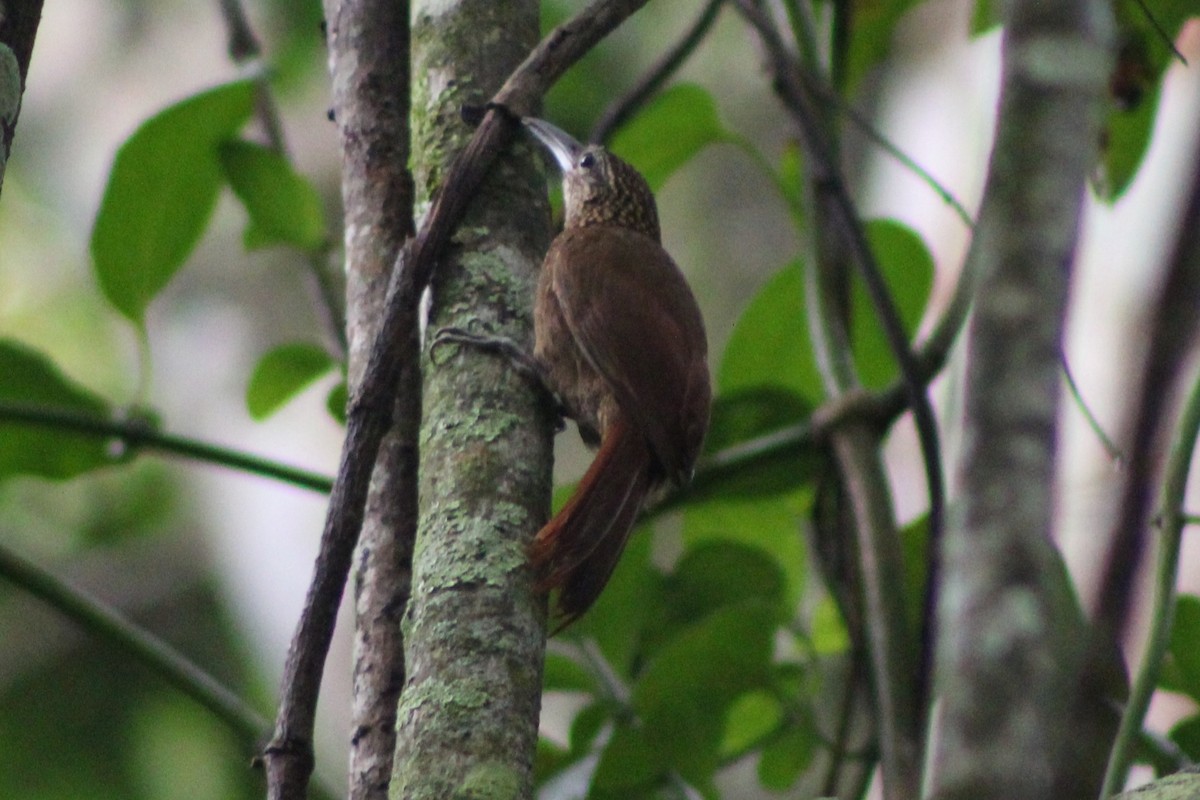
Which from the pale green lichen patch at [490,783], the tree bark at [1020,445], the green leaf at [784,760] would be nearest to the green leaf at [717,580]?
the green leaf at [784,760]

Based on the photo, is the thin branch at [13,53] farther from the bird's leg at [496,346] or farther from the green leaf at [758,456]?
the green leaf at [758,456]

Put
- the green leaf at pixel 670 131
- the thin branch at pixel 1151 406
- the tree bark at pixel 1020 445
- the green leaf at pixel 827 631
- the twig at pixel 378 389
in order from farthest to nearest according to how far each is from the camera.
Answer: the green leaf at pixel 827 631, the green leaf at pixel 670 131, the thin branch at pixel 1151 406, the tree bark at pixel 1020 445, the twig at pixel 378 389

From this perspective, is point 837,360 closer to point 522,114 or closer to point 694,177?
point 522,114

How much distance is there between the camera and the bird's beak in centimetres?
158

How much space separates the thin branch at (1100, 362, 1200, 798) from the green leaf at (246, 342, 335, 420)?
4.34 feet

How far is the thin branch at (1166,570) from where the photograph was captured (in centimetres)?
157

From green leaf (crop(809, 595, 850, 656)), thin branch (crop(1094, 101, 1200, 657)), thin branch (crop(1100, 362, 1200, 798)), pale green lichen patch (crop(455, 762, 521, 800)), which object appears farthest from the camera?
green leaf (crop(809, 595, 850, 656))

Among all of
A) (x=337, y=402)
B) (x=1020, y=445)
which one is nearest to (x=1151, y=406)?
(x=1020, y=445)

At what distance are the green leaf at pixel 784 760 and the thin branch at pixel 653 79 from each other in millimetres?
1078

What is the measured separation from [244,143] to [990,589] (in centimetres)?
140

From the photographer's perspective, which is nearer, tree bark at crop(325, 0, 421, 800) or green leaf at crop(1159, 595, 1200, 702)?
tree bark at crop(325, 0, 421, 800)

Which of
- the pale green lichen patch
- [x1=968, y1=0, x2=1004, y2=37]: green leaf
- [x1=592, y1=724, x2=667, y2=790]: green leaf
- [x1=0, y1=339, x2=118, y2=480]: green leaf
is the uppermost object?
[x1=968, y1=0, x2=1004, y2=37]: green leaf

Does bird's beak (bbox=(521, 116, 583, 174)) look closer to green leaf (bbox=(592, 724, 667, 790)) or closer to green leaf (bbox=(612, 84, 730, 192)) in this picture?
green leaf (bbox=(612, 84, 730, 192))

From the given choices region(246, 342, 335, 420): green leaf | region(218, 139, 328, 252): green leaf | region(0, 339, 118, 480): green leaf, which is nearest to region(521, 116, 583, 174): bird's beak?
region(218, 139, 328, 252): green leaf
